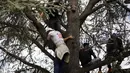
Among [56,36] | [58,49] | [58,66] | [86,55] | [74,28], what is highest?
[74,28]

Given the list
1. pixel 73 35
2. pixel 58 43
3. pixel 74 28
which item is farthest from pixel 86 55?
pixel 58 43

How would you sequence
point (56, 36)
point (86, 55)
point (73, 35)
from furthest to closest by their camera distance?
point (73, 35)
point (86, 55)
point (56, 36)

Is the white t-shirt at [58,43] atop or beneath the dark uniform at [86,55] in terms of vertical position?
atop

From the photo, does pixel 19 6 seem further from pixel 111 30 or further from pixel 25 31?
pixel 111 30

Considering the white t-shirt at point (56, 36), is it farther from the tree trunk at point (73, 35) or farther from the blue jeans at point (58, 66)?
the tree trunk at point (73, 35)

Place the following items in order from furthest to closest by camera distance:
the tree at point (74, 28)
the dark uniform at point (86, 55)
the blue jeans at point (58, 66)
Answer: the dark uniform at point (86, 55) < the tree at point (74, 28) < the blue jeans at point (58, 66)

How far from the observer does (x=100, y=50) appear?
8602 millimetres

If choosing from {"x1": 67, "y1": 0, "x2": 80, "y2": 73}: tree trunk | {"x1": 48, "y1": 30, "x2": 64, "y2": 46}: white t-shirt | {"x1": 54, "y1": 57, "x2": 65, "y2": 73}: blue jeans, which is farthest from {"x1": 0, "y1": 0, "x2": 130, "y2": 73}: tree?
{"x1": 54, "y1": 57, "x2": 65, "y2": 73}: blue jeans

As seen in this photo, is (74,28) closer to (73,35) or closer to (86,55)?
(73,35)

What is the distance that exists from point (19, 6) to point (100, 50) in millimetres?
4741

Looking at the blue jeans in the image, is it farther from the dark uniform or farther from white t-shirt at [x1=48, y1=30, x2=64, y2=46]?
the dark uniform

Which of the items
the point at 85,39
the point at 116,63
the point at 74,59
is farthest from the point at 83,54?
the point at 85,39

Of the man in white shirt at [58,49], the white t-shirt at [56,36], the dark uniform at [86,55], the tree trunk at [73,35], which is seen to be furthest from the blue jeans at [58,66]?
the dark uniform at [86,55]

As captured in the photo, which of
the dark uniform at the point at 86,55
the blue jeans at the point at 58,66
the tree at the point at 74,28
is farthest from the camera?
the dark uniform at the point at 86,55
